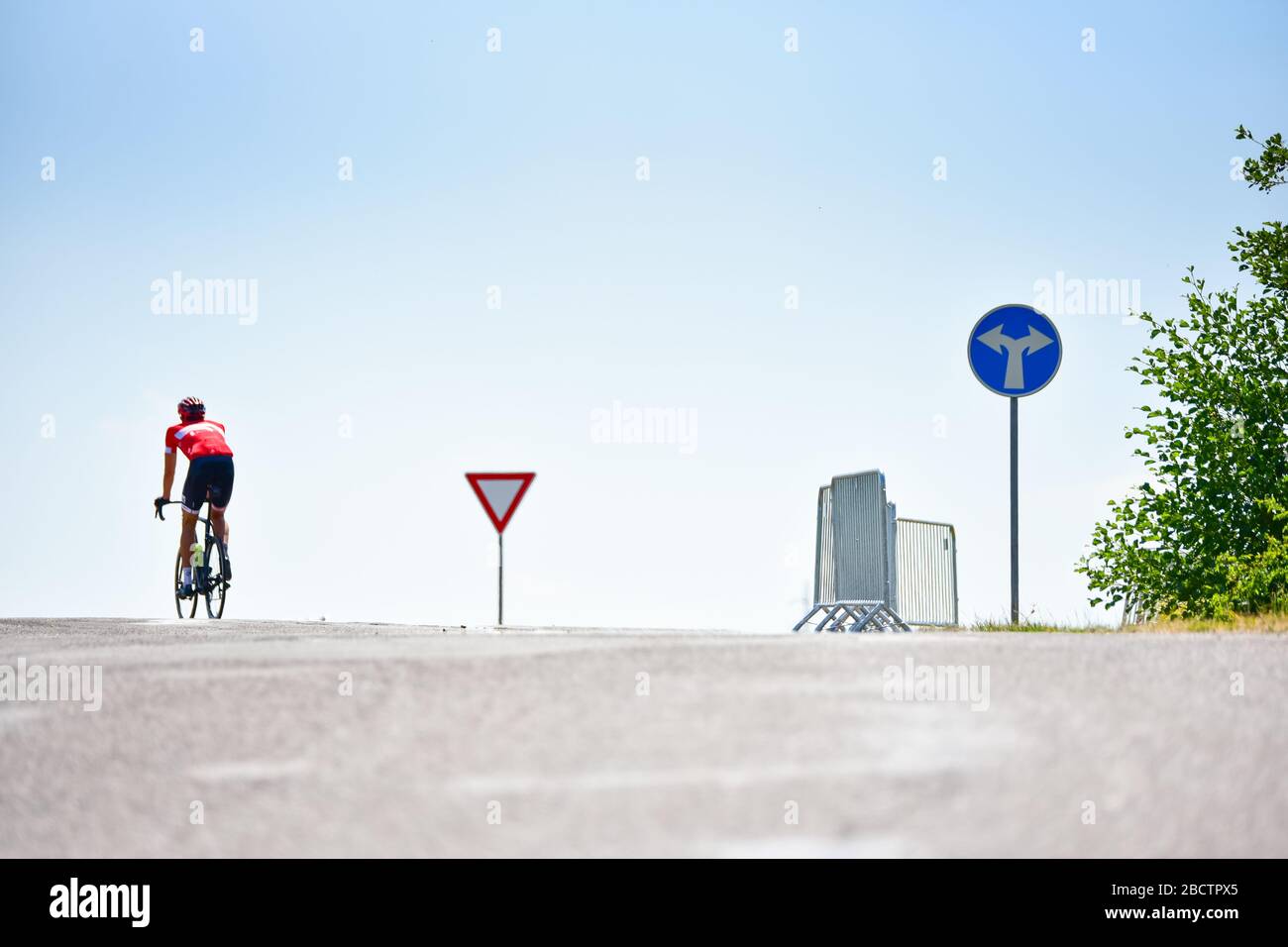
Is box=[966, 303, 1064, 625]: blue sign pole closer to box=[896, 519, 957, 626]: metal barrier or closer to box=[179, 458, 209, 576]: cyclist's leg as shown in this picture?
box=[896, 519, 957, 626]: metal barrier

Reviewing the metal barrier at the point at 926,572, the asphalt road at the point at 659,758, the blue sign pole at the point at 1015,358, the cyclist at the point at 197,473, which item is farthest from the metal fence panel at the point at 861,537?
the asphalt road at the point at 659,758

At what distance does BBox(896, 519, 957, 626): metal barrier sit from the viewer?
20.2m

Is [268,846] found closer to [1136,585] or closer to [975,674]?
[975,674]

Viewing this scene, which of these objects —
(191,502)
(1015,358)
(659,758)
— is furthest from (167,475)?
(659,758)

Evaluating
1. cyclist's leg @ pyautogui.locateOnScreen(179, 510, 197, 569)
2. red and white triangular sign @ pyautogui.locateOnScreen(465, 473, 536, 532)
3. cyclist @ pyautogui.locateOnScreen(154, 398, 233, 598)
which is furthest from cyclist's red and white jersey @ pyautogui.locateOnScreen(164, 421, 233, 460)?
red and white triangular sign @ pyautogui.locateOnScreen(465, 473, 536, 532)

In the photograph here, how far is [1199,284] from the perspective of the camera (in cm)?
1961

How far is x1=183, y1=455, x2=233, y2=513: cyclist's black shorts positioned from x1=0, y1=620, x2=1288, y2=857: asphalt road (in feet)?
26.4

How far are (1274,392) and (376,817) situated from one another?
18.1 meters

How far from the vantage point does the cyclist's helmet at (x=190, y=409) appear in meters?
15.6

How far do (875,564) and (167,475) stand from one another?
9.90 metres

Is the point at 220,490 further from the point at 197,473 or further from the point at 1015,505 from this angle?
the point at 1015,505
